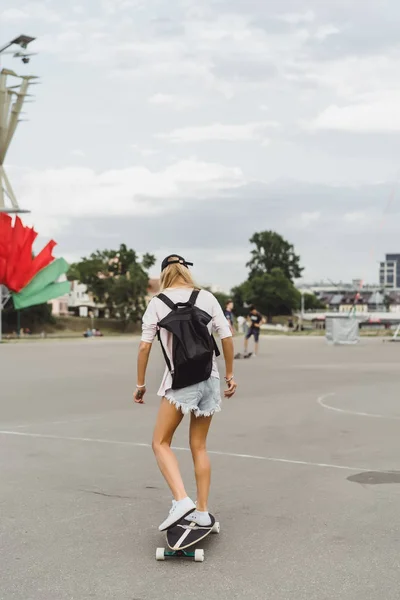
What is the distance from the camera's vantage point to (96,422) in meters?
10.8

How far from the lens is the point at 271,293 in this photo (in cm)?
11538

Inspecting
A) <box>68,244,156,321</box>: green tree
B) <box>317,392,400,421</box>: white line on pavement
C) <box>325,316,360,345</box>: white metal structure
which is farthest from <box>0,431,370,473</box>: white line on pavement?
<box>68,244,156,321</box>: green tree

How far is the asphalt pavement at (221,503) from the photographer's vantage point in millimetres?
4355

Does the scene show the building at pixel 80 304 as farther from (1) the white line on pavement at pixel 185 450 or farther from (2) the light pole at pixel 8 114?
(1) the white line on pavement at pixel 185 450

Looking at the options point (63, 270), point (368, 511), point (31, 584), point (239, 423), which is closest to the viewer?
point (31, 584)

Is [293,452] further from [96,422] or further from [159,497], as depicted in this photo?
[96,422]

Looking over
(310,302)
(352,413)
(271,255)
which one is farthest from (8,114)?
(310,302)

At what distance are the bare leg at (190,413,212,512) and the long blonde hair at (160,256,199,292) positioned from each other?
0.79 metres

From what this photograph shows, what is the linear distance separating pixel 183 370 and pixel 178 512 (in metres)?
0.81

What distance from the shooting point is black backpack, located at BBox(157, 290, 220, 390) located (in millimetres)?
4996

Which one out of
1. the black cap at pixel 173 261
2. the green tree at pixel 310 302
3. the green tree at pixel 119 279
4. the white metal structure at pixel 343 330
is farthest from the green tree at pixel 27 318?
the green tree at pixel 310 302

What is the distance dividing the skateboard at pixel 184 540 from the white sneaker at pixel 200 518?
2 centimetres

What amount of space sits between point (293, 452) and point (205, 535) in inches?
143

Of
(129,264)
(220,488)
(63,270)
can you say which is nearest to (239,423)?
(220,488)
